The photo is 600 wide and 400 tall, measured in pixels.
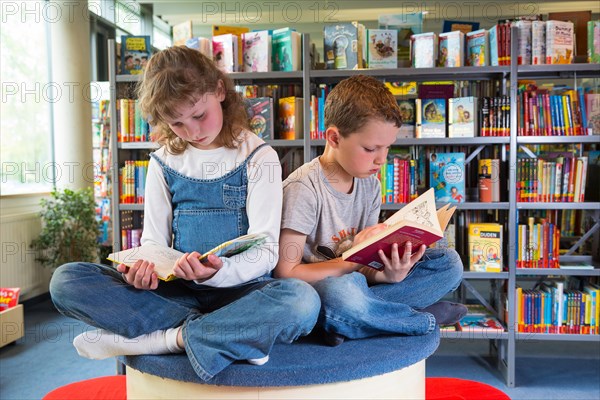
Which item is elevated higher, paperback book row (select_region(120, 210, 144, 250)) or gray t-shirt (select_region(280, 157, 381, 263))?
gray t-shirt (select_region(280, 157, 381, 263))

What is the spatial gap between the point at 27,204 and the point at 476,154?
3.41 metres

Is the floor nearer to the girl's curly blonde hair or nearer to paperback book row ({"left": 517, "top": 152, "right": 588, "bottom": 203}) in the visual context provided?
paperback book row ({"left": 517, "top": 152, "right": 588, "bottom": 203})

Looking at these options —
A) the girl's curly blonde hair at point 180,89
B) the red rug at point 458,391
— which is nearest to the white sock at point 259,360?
the girl's curly blonde hair at point 180,89

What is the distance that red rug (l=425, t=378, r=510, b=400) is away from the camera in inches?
95.0

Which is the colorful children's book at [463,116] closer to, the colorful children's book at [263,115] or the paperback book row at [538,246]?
the paperback book row at [538,246]

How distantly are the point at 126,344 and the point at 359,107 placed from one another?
0.90 metres

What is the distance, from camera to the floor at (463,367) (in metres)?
2.89

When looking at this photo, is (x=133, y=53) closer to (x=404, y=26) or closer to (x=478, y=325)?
(x=404, y=26)

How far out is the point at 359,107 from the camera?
1702 mm

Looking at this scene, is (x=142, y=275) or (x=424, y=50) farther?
(x=424, y=50)

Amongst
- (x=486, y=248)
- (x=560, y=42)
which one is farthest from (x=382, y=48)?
(x=486, y=248)

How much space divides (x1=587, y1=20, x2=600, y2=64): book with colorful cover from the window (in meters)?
3.94

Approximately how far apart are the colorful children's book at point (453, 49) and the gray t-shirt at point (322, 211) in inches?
60.2

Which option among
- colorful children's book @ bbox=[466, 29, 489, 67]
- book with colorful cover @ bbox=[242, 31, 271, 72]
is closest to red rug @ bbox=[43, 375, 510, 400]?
colorful children's book @ bbox=[466, 29, 489, 67]
